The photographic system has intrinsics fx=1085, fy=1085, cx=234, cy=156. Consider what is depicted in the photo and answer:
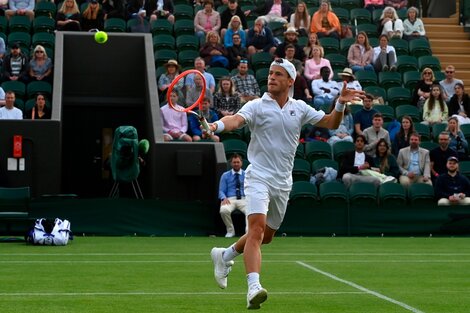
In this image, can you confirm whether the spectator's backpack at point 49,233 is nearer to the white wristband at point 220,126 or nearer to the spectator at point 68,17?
the spectator at point 68,17

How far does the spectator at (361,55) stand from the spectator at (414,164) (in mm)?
3611

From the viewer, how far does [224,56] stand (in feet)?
74.4

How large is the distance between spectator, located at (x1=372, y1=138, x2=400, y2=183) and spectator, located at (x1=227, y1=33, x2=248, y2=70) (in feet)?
13.4

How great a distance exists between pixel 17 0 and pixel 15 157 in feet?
17.5

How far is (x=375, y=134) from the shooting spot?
20594mm

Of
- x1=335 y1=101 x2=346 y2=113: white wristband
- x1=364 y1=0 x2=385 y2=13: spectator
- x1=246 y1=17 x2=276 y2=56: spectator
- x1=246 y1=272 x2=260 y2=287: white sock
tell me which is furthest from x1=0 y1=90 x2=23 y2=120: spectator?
x1=246 y1=272 x2=260 y2=287: white sock

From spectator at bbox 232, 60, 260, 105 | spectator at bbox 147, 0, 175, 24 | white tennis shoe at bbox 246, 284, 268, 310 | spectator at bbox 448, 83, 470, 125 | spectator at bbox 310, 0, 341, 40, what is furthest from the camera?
spectator at bbox 310, 0, 341, 40

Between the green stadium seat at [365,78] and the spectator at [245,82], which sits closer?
the spectator at [245,82]

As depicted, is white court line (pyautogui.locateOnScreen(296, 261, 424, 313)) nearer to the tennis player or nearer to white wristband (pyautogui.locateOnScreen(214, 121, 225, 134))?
the tennis player

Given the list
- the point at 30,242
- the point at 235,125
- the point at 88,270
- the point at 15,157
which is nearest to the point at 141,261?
the point at 88,270

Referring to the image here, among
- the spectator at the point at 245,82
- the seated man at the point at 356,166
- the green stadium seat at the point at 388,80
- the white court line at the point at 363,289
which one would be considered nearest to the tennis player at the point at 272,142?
the white court line at the point at 363,289

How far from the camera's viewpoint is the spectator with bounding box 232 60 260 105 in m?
21.0

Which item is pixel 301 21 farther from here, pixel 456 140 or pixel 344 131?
pixel 456 140

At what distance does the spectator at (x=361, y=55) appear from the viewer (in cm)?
2344
